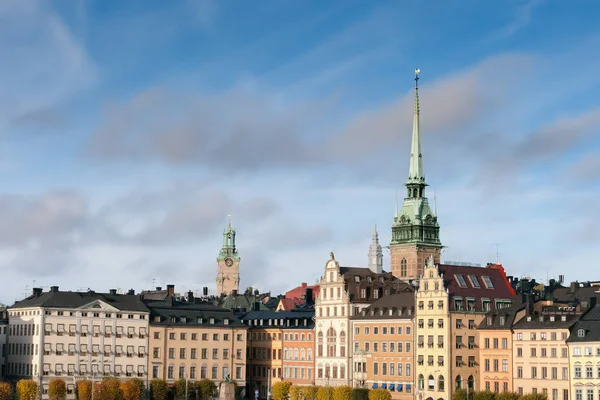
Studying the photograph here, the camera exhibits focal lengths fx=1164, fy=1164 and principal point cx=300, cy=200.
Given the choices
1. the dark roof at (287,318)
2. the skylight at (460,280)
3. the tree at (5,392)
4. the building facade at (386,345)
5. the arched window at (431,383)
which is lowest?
the tree at (5,392)

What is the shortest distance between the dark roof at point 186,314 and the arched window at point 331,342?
17128 mm

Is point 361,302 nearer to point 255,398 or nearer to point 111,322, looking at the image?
point 255,398

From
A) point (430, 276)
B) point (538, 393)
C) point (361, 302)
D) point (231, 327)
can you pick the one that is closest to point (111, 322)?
point (231, 327)

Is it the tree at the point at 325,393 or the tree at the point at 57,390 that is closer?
the tree at the point at 57,390

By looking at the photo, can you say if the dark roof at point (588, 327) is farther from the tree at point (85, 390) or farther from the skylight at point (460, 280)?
the tree at point (85, 390)

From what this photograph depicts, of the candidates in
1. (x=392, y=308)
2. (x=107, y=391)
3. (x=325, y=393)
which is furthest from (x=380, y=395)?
(x=107, y=391)

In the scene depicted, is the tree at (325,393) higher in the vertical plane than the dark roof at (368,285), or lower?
lower

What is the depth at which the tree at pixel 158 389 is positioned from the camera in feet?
572

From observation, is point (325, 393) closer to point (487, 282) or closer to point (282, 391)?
point (282, 391)

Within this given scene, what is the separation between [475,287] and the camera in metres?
166

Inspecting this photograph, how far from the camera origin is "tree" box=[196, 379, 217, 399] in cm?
17838

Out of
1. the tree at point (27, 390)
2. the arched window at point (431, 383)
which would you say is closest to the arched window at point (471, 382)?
the arched window at point (431, 383)

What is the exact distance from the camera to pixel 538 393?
146875 mm

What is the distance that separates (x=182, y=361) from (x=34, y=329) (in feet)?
78.0
